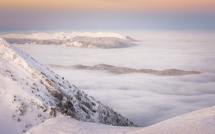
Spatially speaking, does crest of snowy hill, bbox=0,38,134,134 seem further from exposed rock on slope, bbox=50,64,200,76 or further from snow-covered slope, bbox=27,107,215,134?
exposed rock on slope, bbox=50,64,200,76

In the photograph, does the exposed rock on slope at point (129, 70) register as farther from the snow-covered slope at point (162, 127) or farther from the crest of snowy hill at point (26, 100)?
the snow-covered slope at point (162, 127)

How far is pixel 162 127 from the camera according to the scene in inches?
261

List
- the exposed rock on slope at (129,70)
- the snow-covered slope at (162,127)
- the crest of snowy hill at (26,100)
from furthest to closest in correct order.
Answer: the exposed rock on slope at (129,70)
the crest of snowy hill at (26,100)
the snow-covered slope at (162,127)

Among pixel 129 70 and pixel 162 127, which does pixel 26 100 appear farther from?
pixel 129 70

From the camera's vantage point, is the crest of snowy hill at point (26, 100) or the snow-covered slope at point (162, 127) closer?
the snow-covered slope at point (162, 127)

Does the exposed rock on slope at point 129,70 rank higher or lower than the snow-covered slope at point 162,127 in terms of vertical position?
higher

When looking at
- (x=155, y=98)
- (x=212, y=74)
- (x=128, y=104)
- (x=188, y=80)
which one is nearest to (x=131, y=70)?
(x=188, y=80)

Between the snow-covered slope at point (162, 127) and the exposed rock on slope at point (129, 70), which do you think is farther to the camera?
the exposed rock on slope at point (129, 70)

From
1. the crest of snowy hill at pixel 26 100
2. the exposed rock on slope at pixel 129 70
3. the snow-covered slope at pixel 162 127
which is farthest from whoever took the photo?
the exposed rock on slope at pixel 129 70


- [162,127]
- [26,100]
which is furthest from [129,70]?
[162,127]

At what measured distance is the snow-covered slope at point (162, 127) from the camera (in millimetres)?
6027

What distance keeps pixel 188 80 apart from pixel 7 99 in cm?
9545

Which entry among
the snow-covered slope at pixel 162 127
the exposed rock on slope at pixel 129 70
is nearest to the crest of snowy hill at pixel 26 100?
the snow-covered slope at pixel 162 127

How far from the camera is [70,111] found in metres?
11.6
